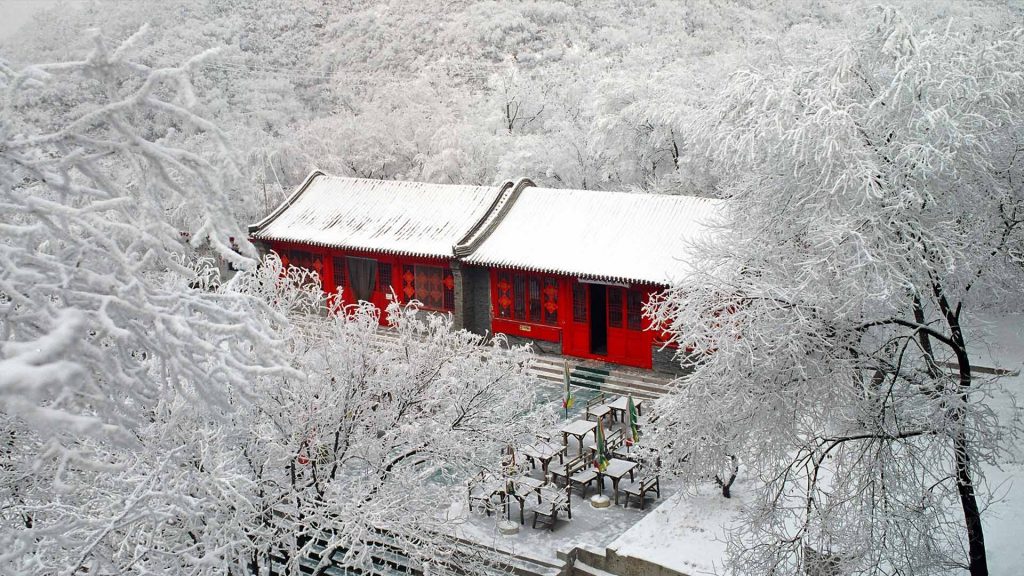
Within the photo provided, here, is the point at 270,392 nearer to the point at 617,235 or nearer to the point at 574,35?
the point at 617,235

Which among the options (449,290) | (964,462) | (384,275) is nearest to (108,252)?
(964,462)

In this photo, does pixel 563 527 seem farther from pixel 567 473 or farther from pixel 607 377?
pixel 607 377

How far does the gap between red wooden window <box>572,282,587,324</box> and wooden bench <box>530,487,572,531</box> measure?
677 cm

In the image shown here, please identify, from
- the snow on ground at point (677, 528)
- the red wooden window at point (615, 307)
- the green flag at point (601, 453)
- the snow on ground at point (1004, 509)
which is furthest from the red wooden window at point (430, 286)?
the snow on ground at point (1004, 509)

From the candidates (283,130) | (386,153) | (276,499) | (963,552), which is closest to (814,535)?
(963,552)

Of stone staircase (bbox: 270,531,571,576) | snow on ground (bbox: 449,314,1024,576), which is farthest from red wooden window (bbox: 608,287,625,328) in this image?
stone staircase (bbox: 270,531,571,576)

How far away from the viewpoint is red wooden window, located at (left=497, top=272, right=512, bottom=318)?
64.8 feet

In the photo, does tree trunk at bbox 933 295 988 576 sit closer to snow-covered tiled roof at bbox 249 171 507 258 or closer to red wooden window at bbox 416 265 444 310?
snow-covered tiled roof at bbox 249 171 507 258

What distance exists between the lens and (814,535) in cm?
984

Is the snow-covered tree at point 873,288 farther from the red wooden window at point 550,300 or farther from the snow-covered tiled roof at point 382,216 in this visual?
the snow-covered tiled roof at point 382,216

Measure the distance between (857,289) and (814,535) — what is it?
306 cm

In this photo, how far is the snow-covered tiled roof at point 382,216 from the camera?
818 inches

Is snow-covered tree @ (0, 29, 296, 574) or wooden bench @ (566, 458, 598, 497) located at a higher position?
snow-covered tree @ (0, 29, 296, 574)

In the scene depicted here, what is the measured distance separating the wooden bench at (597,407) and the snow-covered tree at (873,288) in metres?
4.96
